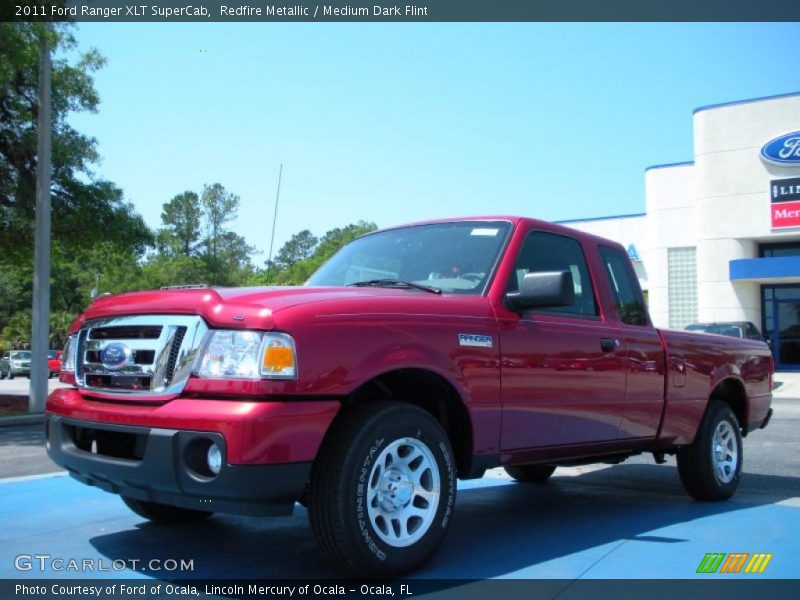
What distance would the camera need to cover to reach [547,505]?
19.3 ft

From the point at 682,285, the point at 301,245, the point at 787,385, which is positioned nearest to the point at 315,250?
the point at 301,245

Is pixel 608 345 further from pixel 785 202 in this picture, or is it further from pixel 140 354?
pixel 785 202

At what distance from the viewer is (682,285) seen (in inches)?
1196

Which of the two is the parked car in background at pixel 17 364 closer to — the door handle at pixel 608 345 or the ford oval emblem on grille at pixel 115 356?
the ford oval emblem on grille at pixel 115 356

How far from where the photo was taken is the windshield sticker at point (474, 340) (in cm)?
404

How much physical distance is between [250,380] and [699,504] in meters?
4.12

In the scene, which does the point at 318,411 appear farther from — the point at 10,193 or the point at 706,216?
→ the point at 706,216

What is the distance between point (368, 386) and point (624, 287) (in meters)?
2.58

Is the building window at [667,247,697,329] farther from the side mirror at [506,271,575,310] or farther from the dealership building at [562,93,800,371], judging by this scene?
the side mirror at [506,271,575,310]

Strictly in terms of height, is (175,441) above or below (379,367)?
below

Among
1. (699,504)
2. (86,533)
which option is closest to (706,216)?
(699,504)

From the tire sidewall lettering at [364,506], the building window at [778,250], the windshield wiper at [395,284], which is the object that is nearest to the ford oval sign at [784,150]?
the building window at [778,250]

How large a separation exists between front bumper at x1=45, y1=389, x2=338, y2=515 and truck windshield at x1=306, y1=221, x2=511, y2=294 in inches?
57.3

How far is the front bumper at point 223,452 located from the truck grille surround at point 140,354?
0.12 meters
